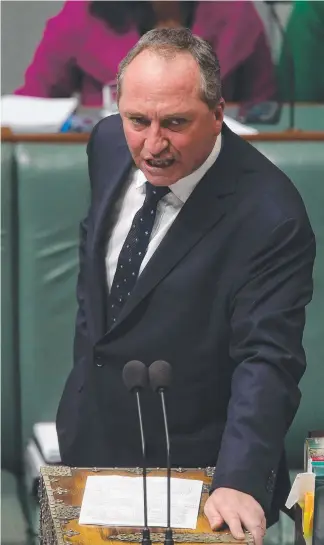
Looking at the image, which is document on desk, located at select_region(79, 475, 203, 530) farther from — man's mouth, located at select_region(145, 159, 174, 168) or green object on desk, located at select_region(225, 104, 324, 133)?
green object on desk, located at select_region(225, 104, 324, 133)

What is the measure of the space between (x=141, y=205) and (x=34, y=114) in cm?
119

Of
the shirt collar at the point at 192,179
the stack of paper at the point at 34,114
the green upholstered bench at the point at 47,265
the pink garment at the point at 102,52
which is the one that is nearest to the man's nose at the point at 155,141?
the shirt collar at the point at 192,179

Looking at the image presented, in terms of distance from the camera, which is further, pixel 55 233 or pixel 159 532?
pixel 55 233

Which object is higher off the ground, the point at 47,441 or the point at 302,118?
the point at 302,118

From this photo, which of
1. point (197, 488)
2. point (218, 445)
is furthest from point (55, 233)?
point (197, 488)

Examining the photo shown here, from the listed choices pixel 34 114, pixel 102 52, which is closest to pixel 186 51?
pixel 34 114

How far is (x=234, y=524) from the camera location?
5.43ft

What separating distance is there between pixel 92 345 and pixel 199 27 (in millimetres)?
2068

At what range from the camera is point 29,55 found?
3953mm

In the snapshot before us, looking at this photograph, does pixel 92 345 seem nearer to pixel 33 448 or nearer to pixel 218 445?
pixel 218 445

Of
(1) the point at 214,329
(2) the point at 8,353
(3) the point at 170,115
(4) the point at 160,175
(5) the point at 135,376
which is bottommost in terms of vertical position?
(2) the point at 8,353

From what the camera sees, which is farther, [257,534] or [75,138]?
[75,138]

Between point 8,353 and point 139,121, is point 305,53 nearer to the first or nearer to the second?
point 8,353

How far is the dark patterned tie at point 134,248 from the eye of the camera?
2098 mm
